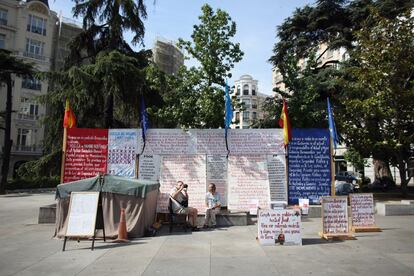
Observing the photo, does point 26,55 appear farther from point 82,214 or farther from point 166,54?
point 82,214

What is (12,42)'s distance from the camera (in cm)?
4678

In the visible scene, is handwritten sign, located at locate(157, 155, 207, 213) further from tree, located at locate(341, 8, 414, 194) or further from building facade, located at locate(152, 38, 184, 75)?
building facade, located at locate(152, 38, 184, 75)

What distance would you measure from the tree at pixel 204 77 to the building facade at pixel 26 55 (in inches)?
1385

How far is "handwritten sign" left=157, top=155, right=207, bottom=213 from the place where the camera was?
41.5 ft

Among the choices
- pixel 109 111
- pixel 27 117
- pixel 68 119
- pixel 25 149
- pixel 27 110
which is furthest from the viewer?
pixel 27 110

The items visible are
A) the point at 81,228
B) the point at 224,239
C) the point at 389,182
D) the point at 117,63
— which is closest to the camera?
the point at 81,228

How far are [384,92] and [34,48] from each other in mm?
46815

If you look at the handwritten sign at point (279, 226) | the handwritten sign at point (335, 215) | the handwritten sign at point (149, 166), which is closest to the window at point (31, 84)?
the handwritten sign at point (149, 166)

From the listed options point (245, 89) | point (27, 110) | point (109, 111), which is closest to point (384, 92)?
point (109, 111)

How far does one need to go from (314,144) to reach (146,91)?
812cm

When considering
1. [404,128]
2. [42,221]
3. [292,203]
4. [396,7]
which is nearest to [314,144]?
[292,203]

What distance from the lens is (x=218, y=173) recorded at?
12961mm

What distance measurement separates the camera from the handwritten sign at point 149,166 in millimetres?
13047

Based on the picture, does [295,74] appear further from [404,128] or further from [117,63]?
[117,63]
